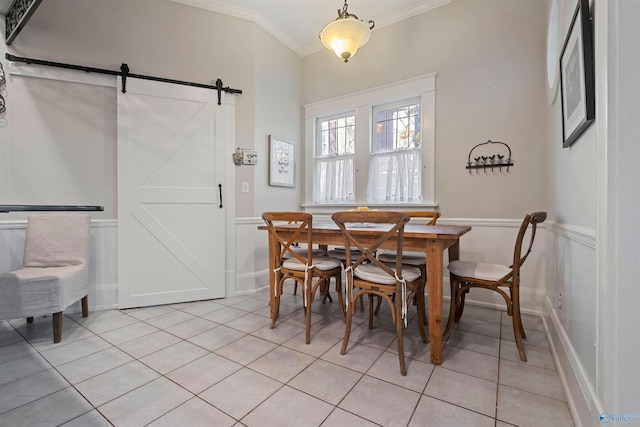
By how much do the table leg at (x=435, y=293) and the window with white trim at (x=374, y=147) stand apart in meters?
1.42

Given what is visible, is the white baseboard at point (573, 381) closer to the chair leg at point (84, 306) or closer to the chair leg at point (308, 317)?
the chair leg at point (308, 317)

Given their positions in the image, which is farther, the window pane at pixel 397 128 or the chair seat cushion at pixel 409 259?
the window pane at pixel 397 128

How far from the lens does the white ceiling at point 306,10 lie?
297 centimetres

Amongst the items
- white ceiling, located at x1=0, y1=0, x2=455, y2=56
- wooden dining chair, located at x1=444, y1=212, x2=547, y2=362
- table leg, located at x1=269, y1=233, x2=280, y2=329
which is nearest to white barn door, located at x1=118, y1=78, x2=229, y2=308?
table leg, located at x1=269, y1=233, x2=280, y2=329

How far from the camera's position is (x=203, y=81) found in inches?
116

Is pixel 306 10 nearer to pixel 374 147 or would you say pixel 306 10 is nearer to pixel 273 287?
pixel 374 147

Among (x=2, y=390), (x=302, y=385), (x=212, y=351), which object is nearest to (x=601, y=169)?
(x=302, y=385)

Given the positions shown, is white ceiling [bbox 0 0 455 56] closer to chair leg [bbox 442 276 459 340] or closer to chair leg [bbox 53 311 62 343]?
chair leg [bbox 442 276 459 340]

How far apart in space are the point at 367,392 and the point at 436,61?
322cm

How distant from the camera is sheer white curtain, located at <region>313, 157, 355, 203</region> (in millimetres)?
3635

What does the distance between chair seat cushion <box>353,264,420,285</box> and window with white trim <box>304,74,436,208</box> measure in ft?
4.69

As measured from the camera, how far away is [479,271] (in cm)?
189

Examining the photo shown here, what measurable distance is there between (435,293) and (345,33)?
2026 millimetres

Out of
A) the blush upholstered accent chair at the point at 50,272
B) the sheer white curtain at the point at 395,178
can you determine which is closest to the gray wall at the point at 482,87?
the sheer white curtain at the point at 395,178
